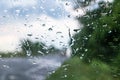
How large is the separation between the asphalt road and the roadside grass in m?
0.64

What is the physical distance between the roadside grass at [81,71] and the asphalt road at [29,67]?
638 mm

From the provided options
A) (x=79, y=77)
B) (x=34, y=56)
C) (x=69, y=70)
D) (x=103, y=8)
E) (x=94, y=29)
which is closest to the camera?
(x=79, y=77)

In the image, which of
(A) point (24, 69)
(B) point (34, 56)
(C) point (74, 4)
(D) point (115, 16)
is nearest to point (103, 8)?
(C) point (74, 4)

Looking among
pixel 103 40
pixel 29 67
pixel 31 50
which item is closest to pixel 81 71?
pixel 103 40

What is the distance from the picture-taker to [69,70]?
14.2 metres

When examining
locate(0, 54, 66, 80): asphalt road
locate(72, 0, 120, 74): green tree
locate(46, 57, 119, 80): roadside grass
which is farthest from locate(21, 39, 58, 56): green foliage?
locate(46, 57, 119, 80): roadside grass

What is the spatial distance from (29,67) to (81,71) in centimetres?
294

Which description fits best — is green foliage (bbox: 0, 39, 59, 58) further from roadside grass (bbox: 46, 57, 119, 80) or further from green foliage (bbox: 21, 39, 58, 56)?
roadside grass (bbox: 46, 57, 119, 80)

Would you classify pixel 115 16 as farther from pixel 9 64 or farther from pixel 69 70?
pixel 9 64

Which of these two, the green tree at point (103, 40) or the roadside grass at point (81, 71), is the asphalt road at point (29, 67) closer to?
the roadside grass at point (81, 71)

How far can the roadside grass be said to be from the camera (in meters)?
12.8

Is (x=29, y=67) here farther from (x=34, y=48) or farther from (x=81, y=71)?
(x=81, y=71)

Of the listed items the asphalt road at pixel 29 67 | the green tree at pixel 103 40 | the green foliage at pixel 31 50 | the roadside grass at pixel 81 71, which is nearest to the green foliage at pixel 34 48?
the green foliage at pixel 31 50

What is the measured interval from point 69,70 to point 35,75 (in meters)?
1.54
